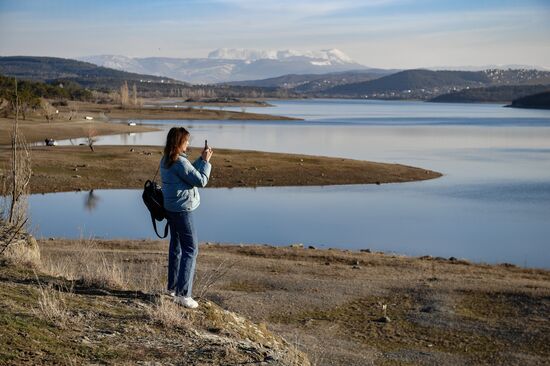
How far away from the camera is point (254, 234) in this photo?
22.2 meters

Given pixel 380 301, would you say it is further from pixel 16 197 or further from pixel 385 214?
pixel 385 214

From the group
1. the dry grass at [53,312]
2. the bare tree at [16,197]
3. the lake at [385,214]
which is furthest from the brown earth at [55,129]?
the dry grass at [53,312]

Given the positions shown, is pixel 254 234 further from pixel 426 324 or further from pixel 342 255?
pixel 426 324

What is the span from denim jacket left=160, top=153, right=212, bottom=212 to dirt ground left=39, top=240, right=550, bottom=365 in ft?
4.69

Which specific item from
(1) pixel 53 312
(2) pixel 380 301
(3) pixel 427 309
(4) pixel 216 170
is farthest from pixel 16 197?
(4) pixel 216 170

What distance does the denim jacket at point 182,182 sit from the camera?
23.7ft

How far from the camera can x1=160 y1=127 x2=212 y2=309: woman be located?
285 inches

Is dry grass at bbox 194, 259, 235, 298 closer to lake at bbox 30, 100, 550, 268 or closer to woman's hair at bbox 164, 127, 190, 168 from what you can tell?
woman's hair at bbox 164, 127, 190, 168

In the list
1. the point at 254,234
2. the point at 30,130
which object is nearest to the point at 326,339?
the point at 254,234

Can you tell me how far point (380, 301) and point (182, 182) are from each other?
6114 mm

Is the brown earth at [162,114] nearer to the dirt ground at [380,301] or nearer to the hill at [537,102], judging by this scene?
the dirt ground at [380,301]

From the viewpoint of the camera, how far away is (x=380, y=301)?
491 inches

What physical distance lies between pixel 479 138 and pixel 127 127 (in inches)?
1207

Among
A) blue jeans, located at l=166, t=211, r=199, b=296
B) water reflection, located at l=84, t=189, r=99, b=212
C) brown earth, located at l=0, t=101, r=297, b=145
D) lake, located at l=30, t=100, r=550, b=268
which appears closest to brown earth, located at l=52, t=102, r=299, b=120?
brown earth, located at l=0, t=101, r=297, b=145
